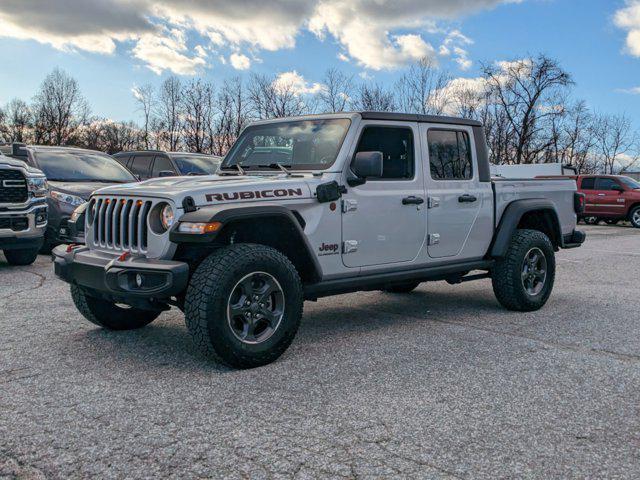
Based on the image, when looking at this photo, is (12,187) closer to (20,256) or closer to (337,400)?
(20,256)

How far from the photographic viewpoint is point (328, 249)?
478 cm

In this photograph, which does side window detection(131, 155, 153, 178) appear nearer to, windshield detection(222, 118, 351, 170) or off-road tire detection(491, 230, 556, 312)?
windshield detection(222, 118, 351, 170)

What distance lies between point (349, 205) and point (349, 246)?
12.4 inches

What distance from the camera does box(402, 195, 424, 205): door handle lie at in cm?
523

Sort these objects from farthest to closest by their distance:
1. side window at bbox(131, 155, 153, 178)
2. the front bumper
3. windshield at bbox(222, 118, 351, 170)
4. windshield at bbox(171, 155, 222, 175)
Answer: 1. side window at bbox(131, 155, 153, 178)
2. windshield at bbox(171, 155, 222, 175)
3. windshield at bbox(222, 118, 351, 170)
4. the front bumper

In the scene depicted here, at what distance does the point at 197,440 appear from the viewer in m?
3.08

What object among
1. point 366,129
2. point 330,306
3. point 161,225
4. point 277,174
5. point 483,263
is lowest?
point 330,306

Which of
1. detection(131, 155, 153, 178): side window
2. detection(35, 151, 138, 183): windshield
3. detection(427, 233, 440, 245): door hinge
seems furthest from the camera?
detection(131, 155, 153, 178): side window

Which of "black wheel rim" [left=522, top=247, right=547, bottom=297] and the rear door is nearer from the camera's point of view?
the rear door

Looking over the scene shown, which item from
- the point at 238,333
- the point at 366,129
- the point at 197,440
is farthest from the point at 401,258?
the point at 197,440

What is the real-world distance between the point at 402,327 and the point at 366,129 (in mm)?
1750

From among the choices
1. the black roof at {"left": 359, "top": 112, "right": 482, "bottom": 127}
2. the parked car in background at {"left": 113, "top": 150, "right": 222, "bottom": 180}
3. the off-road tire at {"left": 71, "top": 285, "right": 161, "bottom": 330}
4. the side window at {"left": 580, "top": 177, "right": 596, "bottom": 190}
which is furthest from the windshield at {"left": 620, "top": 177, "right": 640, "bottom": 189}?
the off-road tire at {"left": 71, "top": 285, "right": 161, "bottom": 330}

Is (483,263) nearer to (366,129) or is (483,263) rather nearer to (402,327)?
(402,327)

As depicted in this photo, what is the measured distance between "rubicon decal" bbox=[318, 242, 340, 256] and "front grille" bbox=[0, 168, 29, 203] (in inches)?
209
